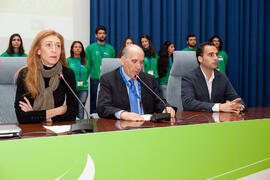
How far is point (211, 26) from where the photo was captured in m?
5.41

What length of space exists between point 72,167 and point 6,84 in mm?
1415

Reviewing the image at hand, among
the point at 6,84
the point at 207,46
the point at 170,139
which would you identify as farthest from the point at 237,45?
the point at 170,139

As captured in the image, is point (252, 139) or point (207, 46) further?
point (207, 46)

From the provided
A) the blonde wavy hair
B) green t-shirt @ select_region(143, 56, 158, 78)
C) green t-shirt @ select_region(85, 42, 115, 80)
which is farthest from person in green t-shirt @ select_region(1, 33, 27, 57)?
the blonde wavy hair

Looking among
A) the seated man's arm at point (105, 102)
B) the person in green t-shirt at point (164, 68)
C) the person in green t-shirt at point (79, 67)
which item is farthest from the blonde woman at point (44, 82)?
the person in green t-shirt at point (164, 68)

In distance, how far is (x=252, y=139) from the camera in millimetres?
1452

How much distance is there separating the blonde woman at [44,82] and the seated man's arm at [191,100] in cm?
80

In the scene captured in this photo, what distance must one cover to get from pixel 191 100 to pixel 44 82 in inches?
39.9

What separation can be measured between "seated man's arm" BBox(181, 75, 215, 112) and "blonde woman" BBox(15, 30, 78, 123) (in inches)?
31.4

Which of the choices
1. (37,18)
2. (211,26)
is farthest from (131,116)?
(211,26)

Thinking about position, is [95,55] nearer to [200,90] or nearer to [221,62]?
[221,62]

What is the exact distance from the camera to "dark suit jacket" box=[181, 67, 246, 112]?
2.28 meters

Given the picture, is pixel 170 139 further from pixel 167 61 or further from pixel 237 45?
pixel 237 45

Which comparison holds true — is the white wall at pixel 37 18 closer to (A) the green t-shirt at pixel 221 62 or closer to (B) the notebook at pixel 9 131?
(A) the green t-shirt at pixel 221 62
